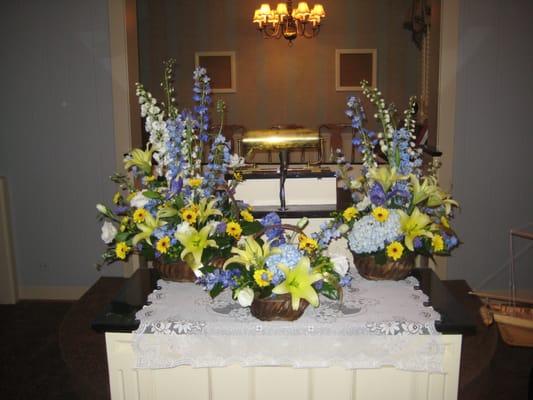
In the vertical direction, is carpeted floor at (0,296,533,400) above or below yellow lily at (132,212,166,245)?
below

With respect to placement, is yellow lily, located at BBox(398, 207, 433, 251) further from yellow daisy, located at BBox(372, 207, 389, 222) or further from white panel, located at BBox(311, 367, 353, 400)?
white panel, located at BBox(311, 367, 353, 400)

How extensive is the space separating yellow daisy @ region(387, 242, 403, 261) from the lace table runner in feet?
0.60

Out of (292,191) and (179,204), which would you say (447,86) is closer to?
(292,191)

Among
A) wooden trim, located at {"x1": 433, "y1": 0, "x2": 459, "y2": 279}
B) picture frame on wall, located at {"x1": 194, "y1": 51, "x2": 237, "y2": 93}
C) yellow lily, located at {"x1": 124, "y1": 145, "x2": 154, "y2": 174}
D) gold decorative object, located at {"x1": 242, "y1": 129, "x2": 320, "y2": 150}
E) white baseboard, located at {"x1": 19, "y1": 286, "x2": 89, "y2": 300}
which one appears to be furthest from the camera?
picture frame on wall, located at {"x1": 194, "y1": 51, "x2": 237, "y2": 93}

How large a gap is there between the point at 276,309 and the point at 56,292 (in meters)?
2.96

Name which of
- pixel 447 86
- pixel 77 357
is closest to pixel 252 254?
pixel 77 357

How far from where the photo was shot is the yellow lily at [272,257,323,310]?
1450 millimetres

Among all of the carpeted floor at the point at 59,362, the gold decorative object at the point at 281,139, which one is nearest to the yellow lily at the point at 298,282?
the carpeted floor at the point at 59,362

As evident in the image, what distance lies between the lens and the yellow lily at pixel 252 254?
4.98 feet

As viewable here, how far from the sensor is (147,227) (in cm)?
172

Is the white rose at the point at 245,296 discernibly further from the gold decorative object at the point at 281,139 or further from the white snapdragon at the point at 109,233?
the gold decorative object at the point at 281,139

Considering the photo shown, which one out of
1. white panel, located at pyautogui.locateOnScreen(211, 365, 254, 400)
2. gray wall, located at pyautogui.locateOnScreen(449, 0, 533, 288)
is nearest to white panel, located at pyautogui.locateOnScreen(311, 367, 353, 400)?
white panel, located at pyautogui.locateOnScreen(211, 365, 254, 400)

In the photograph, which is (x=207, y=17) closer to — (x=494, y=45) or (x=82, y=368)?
(x=494, y=45)

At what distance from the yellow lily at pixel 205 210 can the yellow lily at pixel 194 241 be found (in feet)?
0.27
